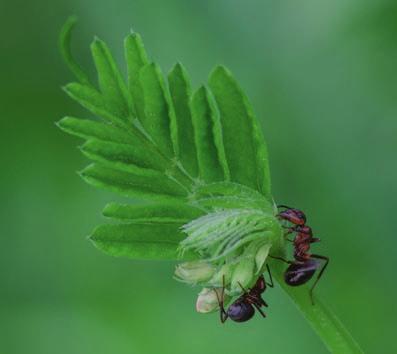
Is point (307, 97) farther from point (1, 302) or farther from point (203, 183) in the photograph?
point (203, 183)

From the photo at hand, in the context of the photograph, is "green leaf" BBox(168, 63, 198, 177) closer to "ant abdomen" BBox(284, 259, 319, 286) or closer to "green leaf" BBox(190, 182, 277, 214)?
"green leaf" BBox(190, 182, 277, 214)

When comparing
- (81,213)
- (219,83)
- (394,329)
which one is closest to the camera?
(219,83)

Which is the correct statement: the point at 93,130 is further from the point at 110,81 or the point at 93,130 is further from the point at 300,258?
the point at 300,258

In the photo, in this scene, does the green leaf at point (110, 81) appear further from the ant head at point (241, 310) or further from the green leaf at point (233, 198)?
the ant head at point (241, 310)

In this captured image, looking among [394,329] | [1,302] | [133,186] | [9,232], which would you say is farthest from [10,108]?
[133,186]

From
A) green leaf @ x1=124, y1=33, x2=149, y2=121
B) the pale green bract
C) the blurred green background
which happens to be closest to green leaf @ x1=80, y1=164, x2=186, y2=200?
the pale green bract

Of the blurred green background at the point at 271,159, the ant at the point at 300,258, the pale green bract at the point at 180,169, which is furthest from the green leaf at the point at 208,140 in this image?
the blurred green background at the point at 271,159
